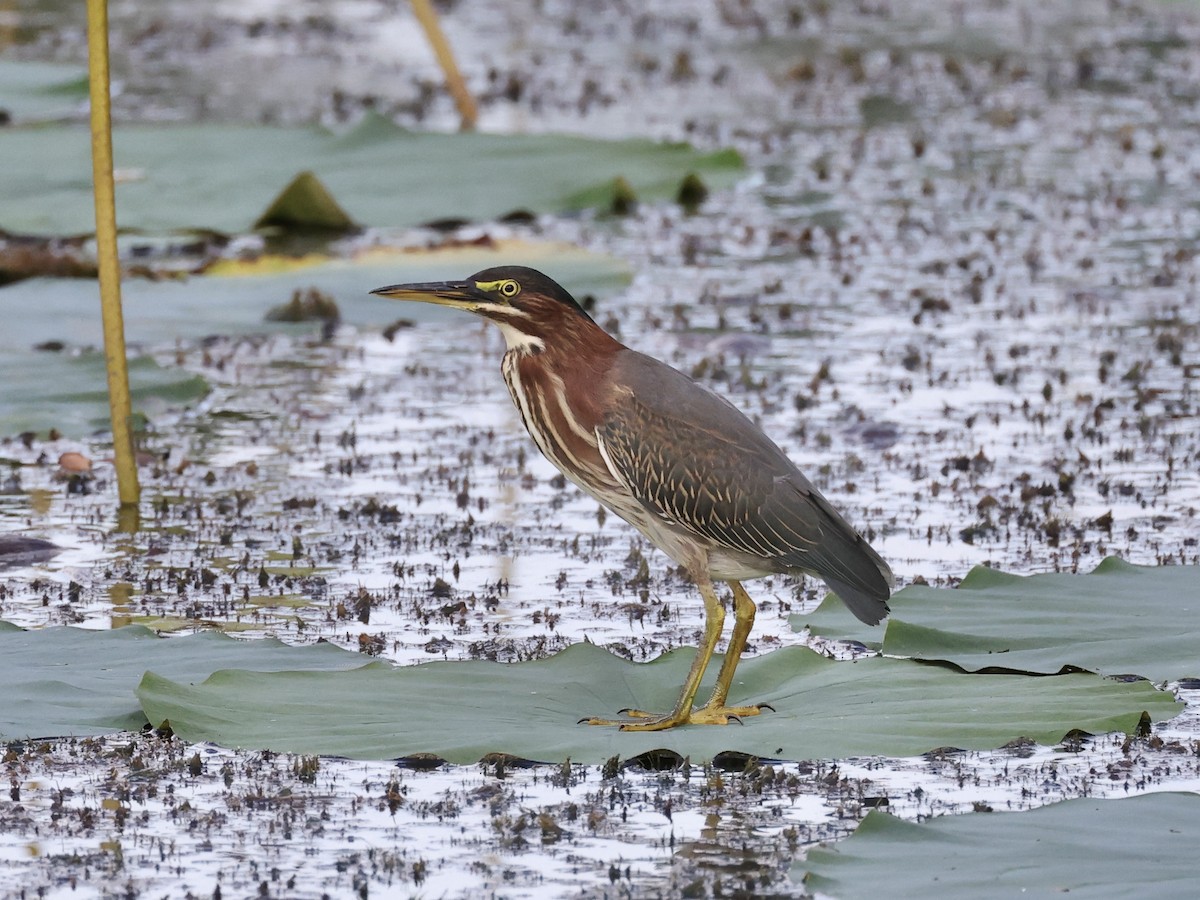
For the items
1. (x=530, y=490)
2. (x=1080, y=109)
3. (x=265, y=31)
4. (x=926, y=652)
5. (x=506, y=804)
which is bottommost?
(x=506, y=804)

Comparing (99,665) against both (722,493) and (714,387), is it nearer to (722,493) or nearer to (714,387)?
(722,493)

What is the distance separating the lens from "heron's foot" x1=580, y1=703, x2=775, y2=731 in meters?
4.84

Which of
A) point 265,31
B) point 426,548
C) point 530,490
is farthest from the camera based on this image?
point 265,31

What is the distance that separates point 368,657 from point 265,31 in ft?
51.7

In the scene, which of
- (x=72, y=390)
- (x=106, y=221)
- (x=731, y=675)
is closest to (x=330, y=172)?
(x=72, y=390)

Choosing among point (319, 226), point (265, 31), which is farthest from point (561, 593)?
point (265, 31)

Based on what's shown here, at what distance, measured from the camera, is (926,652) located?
519 centimetres

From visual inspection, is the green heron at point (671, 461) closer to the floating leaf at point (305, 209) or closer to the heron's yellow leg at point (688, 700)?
the heron's yellow leg at point (688, 700)

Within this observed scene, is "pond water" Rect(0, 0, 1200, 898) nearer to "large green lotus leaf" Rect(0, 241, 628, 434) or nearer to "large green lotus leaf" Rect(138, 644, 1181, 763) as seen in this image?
"large green lotus leaf" Rect(138, 644, 1181, 763)

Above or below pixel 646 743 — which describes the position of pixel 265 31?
above

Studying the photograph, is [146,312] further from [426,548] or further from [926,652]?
[926,652]

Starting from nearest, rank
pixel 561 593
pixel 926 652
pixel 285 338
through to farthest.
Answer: pixel 926 652
pixel 561 593
pixel 285 338

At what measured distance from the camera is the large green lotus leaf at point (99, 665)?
4730 millimetres

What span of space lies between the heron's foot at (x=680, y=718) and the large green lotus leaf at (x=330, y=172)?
5.52 meters
